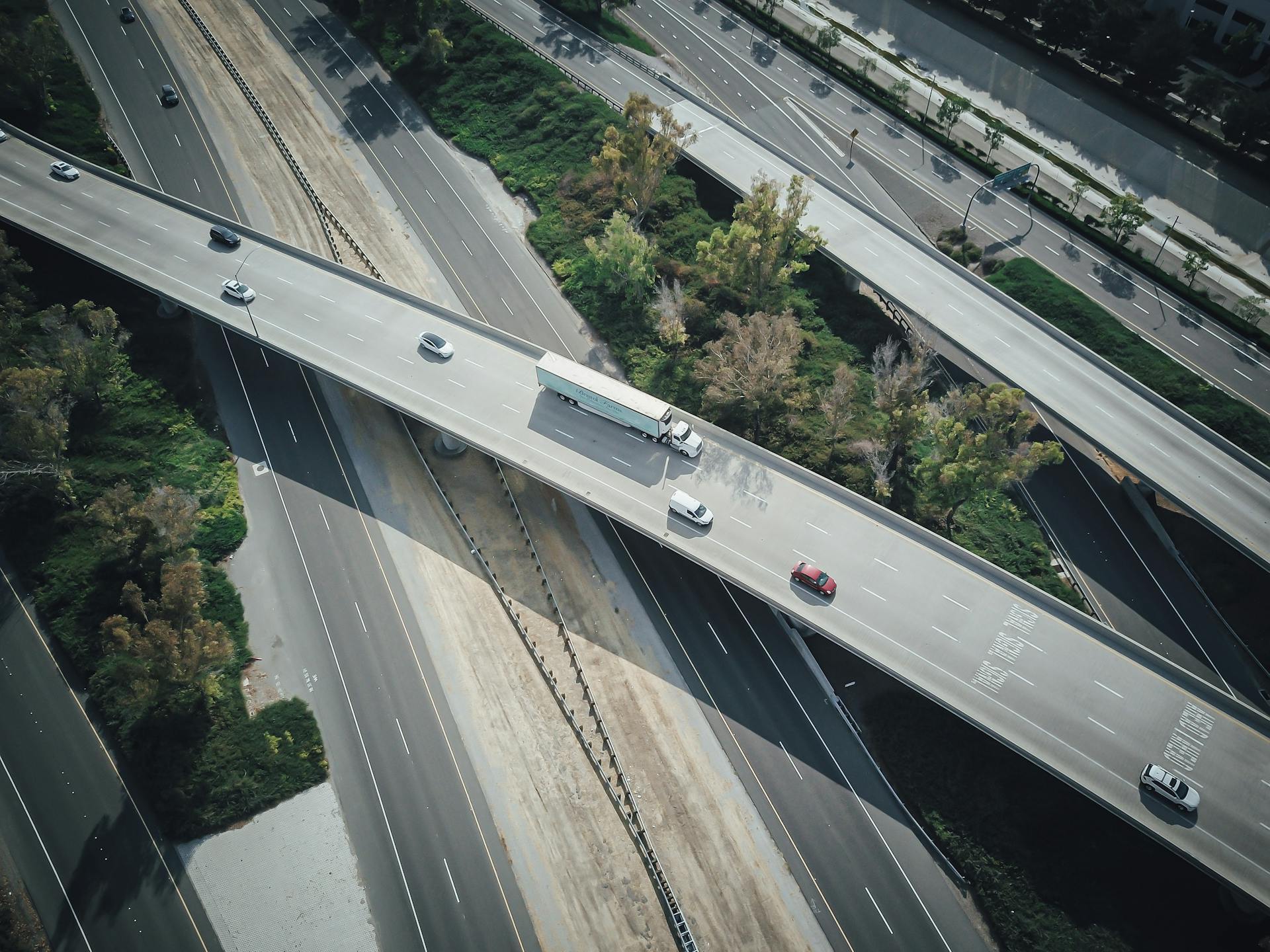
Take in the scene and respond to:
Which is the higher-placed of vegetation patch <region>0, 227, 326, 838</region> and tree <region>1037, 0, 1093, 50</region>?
tree <region>1037, 0, 1093, 50</region>

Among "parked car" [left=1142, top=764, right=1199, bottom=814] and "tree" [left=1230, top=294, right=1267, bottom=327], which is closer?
"parked car" [left=1142, top=764, right=1199, bottom=814]

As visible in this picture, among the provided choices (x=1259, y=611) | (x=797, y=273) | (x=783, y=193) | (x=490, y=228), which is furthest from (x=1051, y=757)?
(x=490, y=228)

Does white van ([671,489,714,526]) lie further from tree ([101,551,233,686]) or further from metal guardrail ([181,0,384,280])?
metal guardrail ([181,0,384,280])

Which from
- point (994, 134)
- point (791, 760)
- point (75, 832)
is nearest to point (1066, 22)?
point (994, 134)

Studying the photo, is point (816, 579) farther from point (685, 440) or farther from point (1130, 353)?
point (1130, 353)

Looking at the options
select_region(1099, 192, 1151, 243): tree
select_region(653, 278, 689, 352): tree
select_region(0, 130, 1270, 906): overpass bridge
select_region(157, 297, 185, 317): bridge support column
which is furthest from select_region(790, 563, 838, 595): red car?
select_region(157, 297, 185, 317): bridge support column

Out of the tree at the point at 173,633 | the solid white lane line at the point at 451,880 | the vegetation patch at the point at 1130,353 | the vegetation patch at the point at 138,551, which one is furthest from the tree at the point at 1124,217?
the tree at the point at 173,633

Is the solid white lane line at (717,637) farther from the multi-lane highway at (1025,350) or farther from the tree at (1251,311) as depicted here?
the tree at (1251,311)
